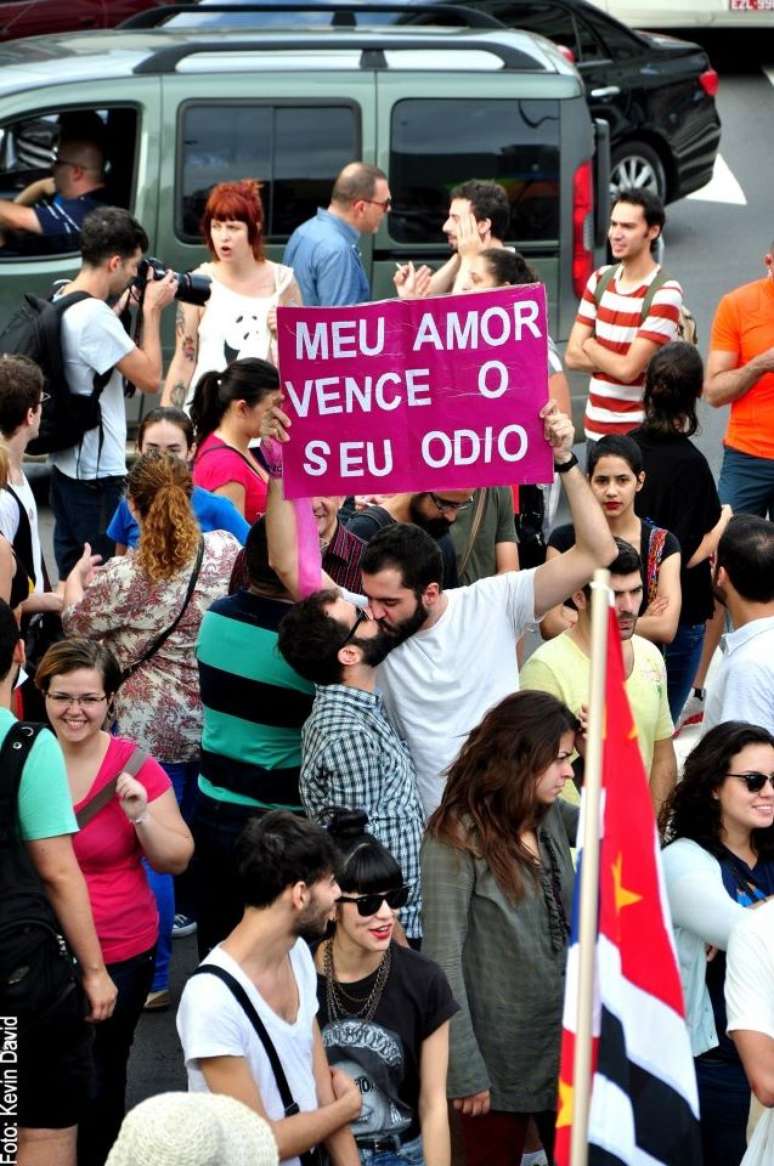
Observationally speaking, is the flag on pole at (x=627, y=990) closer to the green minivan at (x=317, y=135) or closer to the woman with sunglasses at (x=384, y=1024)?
the woman with sunglasses at (x=384, y=1024)

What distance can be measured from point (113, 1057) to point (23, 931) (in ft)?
2.86

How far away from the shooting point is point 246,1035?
4160mm

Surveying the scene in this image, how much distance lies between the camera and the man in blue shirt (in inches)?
364

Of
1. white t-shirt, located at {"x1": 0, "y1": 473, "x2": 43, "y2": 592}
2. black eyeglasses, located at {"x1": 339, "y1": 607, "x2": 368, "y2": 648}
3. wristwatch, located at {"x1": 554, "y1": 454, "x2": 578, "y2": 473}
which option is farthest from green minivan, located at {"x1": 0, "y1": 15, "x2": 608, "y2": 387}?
black eyeglasses, located at {"x1": 339, "y1": 607, "x2": 368, "y2": 648}

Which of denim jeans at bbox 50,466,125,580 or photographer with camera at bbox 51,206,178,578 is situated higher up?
photographer with camera at bbox 51,206,178,578

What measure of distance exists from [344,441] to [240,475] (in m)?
1.47

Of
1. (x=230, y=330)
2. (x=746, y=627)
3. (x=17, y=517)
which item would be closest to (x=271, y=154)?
(x=230, y=330)

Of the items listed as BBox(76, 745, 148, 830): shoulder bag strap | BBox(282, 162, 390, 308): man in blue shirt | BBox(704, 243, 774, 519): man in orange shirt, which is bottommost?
→ BBox(76, 745, 148, 830): shoulder bag strap

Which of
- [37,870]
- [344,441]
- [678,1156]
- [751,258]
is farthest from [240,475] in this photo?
[751,258]

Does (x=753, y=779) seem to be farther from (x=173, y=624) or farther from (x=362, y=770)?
(x=173, y=624)

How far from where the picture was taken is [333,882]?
4.35 metres

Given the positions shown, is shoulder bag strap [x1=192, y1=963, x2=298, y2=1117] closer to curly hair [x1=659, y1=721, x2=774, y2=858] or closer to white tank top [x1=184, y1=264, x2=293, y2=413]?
curly hair [x1=659, y1=721, x2=774, y2=858]

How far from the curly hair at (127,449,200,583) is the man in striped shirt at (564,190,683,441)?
301 cm

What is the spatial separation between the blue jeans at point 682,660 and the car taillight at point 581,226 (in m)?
3.46
